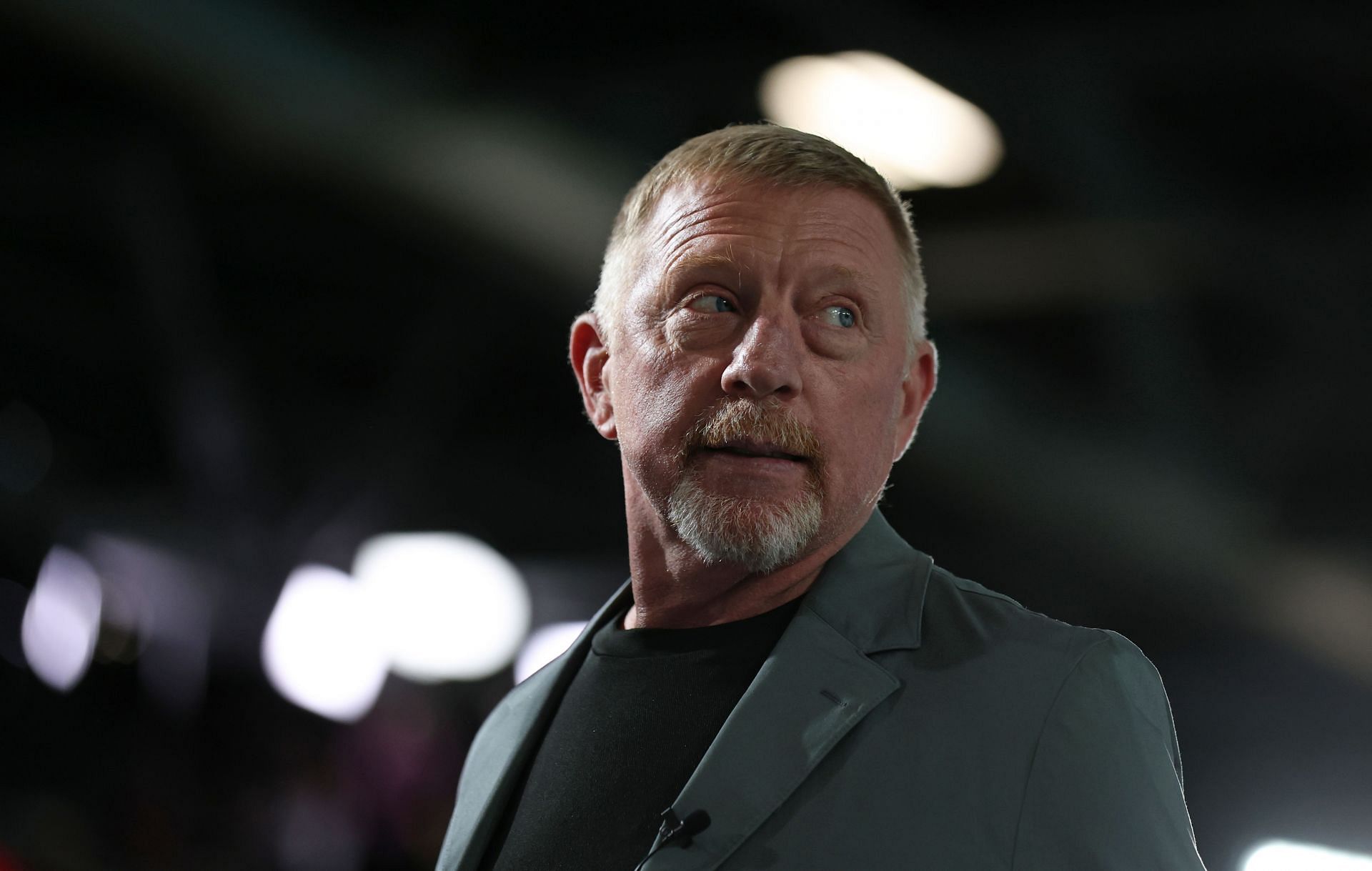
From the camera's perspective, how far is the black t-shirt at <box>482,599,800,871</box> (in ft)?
4.58

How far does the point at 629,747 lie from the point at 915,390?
2.04 ft

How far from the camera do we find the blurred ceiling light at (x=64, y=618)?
11.2 meters

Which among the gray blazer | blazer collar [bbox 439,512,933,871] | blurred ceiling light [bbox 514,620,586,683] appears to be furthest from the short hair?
blurred ceiling light [bbox 514,620,586,683]

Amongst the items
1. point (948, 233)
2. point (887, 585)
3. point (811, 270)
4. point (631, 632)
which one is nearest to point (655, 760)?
point (631, 632)

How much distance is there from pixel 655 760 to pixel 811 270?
0.64 meters

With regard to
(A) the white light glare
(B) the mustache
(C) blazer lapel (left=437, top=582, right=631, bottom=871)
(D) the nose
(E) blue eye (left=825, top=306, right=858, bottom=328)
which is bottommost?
(A) the white light glare

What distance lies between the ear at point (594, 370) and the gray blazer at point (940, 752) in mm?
466

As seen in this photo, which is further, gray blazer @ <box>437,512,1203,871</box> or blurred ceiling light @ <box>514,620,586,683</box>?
blurred ceiling light @ <box>514,620,586,683</box>

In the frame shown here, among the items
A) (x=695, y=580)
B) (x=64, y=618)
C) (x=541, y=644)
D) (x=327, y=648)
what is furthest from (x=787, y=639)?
(x=64, y=618)

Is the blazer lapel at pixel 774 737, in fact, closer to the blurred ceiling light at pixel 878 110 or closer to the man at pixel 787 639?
the man at pixel 787 639

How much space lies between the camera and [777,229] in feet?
4.86

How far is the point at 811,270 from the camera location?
4.77 ft

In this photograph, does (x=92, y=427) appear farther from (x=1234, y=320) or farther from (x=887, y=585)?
(x=887, y=585)

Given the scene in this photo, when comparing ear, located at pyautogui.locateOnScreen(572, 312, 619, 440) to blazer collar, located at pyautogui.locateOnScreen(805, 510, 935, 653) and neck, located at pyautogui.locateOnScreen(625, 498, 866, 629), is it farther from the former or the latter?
→ blazer collar, located at pyautogui.locateOnScreen(805, 510, 935, 653)
